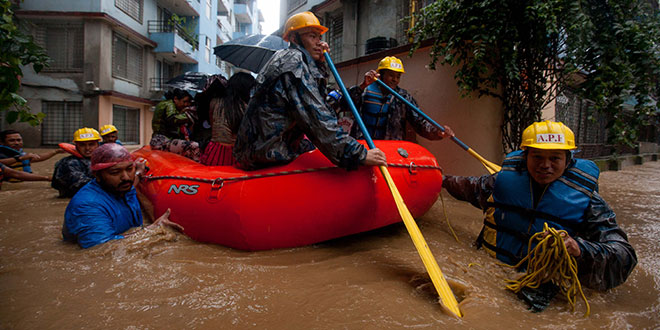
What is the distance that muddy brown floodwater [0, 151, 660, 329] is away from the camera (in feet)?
4.60

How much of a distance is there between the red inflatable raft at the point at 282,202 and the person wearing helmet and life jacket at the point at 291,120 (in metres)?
0.14

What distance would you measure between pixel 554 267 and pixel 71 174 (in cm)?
490

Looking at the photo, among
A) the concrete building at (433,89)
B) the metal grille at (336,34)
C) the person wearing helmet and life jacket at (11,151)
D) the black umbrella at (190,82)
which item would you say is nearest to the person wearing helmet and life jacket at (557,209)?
the concrete building at (433,89)

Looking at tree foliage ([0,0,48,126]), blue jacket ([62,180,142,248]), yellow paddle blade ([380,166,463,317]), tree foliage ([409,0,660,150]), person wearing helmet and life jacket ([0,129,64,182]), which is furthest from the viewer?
person wearing helmet and life jacket ([0,129,64,182])

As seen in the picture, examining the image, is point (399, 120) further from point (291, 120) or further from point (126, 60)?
point (126, 60)

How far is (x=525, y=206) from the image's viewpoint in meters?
2.04

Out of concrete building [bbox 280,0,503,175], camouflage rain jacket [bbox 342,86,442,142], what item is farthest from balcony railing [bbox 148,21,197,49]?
camouflage rain jacket [bbox 342,86,442,142]

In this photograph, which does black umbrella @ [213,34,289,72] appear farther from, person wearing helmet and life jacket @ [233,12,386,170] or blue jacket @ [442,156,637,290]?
blue jacket @ [442,156,637,290]

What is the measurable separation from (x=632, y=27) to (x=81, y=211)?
5199 mm

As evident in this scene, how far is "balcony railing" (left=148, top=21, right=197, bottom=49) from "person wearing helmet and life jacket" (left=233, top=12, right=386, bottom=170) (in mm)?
15960

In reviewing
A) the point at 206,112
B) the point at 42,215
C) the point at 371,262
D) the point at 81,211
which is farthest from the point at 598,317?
the point at 42,215

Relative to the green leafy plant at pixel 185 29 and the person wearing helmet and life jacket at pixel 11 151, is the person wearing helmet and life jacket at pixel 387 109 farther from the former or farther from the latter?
the green leafy plant at pixel 185 29

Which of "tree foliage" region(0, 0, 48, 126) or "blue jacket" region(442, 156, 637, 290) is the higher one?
"tree foliage" region(0, 0, 48, 126)

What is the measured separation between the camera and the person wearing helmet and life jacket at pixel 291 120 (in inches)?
83.7
